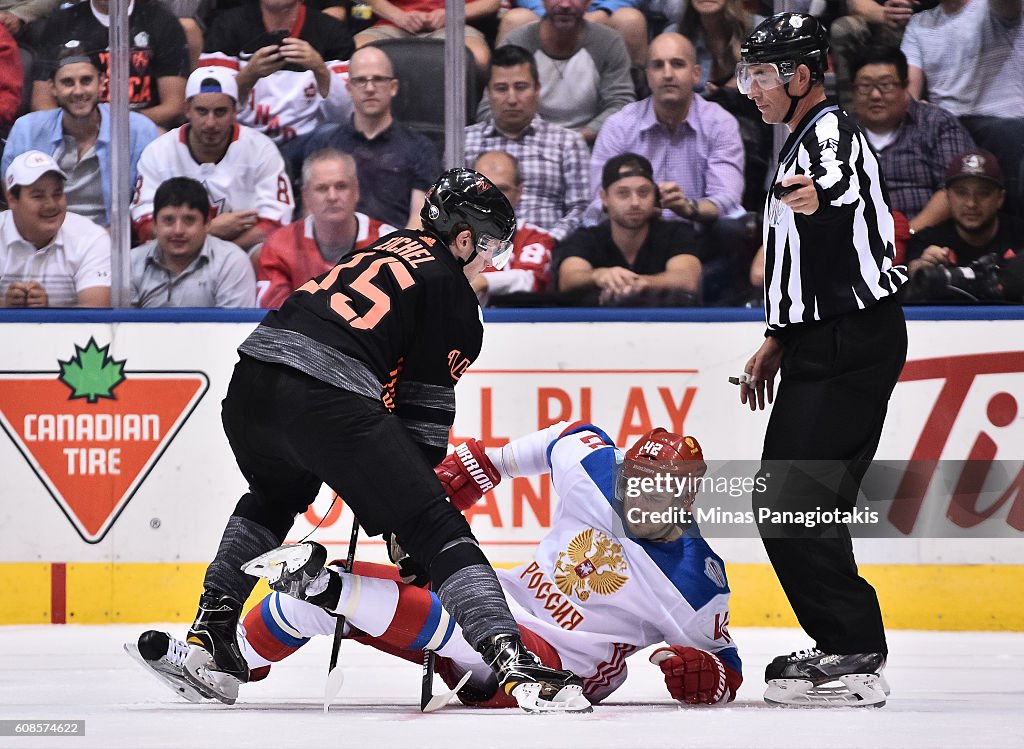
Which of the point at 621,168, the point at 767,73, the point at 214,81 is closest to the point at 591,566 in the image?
the point at 767,73

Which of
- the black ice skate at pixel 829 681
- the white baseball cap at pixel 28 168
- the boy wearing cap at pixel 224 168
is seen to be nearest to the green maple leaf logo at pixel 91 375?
the boy wearing cap at pixel 224 168

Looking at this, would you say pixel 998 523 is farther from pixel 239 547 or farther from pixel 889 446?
pixel 239 547

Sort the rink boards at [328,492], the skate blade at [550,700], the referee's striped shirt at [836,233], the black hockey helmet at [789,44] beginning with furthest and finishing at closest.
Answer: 1. the rink boards at [328,492]
2. the black hockey helmet at [789,44]
3. the referee's striped shirt at [836,233]
4. the skate blade at [550,700]

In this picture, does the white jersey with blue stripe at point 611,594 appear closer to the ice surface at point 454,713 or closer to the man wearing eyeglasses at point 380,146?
the ice surface at point 454,713

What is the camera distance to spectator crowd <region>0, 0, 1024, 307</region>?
4.91m

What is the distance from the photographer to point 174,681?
2.78 m

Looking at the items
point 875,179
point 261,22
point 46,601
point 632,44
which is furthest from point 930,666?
point 261,22

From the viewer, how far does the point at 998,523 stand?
4.63 m

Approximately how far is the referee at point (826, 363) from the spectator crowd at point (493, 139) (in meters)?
1.77

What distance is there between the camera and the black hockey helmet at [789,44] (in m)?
3.15

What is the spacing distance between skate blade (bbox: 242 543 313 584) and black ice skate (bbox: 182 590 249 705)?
0.99 ft

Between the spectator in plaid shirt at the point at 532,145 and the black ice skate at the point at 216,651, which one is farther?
the spectator in plaid shirt at the point at 532,145

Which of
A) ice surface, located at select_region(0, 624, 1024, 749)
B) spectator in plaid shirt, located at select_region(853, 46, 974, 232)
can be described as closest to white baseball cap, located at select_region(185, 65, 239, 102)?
ice surface, located at select_region(0, 624, 1024, 749)

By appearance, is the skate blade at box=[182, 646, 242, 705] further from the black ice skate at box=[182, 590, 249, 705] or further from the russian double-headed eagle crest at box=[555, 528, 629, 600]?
the russian double-headed eagle crest at box=[555, 528, 629, 600]
